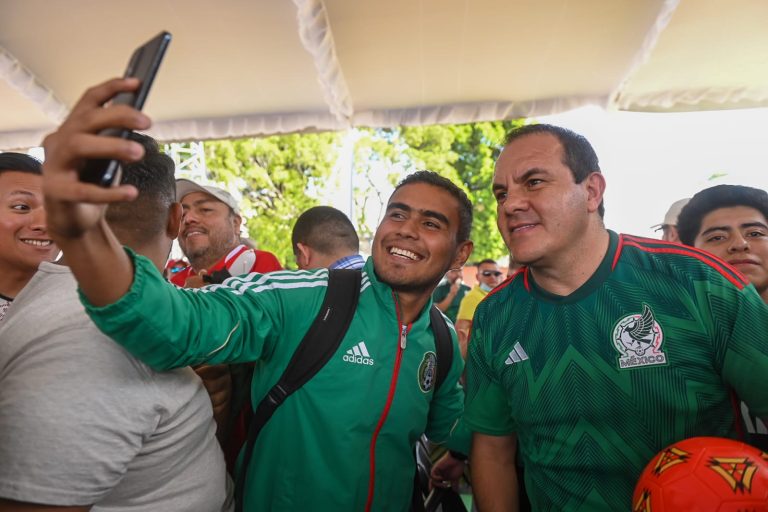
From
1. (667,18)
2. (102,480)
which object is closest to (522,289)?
(102,480)

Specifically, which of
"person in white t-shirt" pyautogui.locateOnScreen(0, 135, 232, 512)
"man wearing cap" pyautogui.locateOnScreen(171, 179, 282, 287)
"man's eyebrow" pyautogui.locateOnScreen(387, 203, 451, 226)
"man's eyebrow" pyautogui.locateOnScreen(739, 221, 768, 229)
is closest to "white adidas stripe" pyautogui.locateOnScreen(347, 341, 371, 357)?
"person in white t-shirt" pyautogui.locateOnScreen(0, 135, 232, 512)

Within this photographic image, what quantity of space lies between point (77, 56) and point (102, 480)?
490cm

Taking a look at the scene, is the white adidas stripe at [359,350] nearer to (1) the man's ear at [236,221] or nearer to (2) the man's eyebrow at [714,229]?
(2) the man's eyebrow at [714,229]

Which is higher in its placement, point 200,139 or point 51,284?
point 200,139

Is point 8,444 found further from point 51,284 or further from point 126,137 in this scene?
point 126,137

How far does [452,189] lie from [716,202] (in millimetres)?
1608

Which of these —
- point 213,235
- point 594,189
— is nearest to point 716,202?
point 594,189

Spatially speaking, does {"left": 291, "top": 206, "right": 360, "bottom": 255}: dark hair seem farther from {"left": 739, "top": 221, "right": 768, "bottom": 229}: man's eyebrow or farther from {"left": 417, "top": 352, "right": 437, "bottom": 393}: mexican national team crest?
{"left": 739, "top": 221, "right": 768, "bottom": 229}: man's eyebrow

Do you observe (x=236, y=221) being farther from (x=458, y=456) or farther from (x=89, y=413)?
(x=89, y=413)

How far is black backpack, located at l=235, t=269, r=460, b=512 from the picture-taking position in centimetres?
197

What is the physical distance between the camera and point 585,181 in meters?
2.13

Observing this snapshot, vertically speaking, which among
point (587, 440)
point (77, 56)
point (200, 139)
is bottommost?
point (587, 440)

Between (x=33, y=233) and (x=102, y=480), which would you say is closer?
(x=102, y=480)

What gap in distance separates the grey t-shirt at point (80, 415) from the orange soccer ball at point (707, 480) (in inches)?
55.7
